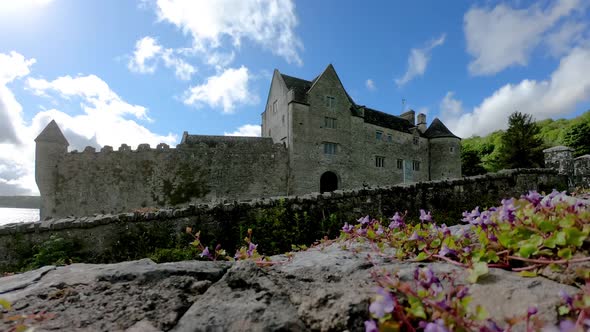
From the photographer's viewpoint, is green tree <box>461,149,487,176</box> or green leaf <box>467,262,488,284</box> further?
green tree <box>461,149,487,176</box>

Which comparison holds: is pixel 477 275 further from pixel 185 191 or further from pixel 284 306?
pixel 185 191

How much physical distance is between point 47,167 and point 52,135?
8.46ft

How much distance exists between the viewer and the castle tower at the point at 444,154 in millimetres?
37406

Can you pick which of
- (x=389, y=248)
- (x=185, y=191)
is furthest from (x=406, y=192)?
(x=185, y=191)

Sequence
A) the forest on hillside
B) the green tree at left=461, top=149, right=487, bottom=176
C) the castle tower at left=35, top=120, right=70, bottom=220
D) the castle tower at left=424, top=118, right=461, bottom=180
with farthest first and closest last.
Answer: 1. the green tree at left=461, top=149, right=487, bottom=176
2. the castle tower at left=424, top=118, right=461, bottom=180
3. the forest on hillside
4. the castle tower at left=35, top=120, right=70, bottom=220

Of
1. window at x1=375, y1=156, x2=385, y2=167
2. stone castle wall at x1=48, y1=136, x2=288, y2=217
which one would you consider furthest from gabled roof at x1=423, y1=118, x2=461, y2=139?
stone castle wall at x1=48, y1=136, x2=288, y2=217

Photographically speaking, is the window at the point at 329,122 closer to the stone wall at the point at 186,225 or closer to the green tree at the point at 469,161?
the green tree at the point at 469,161

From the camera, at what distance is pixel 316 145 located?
1153 inches

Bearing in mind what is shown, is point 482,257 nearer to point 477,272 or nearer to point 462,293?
point 477,272

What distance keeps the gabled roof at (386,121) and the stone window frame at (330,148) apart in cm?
580

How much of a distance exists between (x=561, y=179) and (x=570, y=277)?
41.3 feet

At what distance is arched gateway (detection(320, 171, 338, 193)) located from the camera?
3077cm

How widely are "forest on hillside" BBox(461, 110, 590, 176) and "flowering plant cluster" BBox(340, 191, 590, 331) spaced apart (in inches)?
1537

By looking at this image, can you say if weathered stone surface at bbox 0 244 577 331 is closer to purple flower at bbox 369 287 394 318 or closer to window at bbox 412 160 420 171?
purple flower at bbox 369 287 394 318
